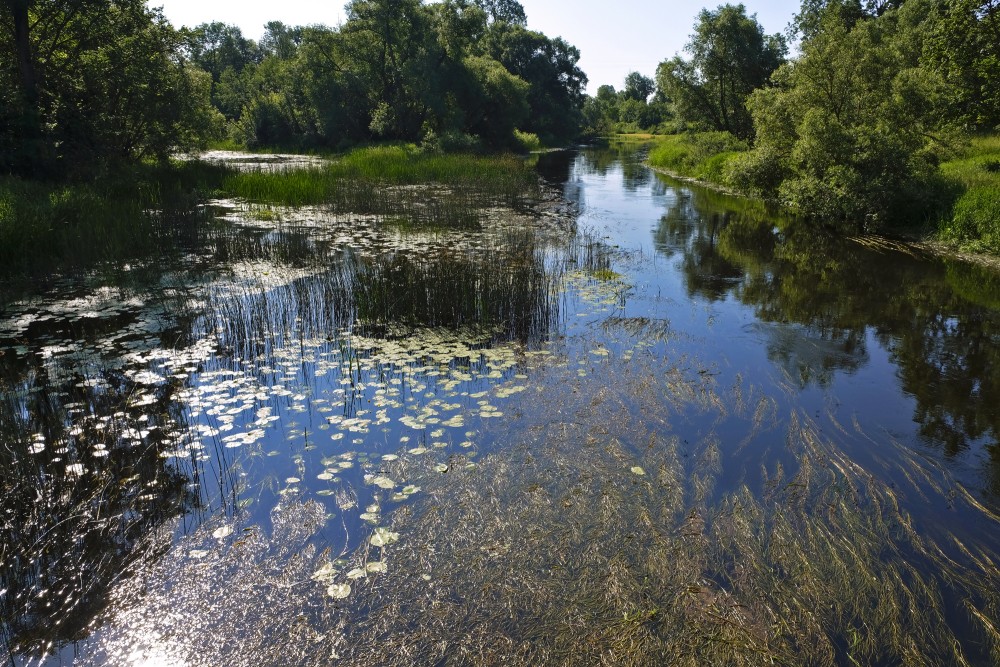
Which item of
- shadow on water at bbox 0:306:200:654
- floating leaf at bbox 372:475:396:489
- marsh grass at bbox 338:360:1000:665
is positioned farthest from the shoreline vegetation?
marsh grass at bbox 338:360:1000:665

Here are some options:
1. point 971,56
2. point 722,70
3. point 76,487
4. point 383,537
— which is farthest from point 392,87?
point 383,537

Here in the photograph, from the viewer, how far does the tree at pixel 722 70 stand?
1519 inches

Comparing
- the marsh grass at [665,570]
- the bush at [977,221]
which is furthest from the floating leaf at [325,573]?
the bush at [977,221]

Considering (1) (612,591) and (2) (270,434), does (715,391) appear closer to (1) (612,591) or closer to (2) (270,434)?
(1) (612,591)

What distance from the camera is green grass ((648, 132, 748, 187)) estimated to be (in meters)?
31.1

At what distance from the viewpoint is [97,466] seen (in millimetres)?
5316

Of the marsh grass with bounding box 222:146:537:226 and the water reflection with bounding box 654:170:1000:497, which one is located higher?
the marsh grass with bounding box 222:146:537:226

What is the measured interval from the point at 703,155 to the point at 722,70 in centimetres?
921

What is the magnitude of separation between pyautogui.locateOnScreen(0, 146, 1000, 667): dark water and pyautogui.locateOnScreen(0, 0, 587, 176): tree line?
13.0 metres

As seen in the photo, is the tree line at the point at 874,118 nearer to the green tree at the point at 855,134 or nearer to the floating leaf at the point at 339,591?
the green tree at the point at 855,134

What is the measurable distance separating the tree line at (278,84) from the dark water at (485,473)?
42.6 feet

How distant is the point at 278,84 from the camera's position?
53062 mm

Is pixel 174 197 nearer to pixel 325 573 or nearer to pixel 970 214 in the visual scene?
pixel 325 573

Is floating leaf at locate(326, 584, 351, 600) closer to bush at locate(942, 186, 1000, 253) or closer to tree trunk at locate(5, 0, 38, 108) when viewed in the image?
bush at locate(942, 186, 1000, 253)
